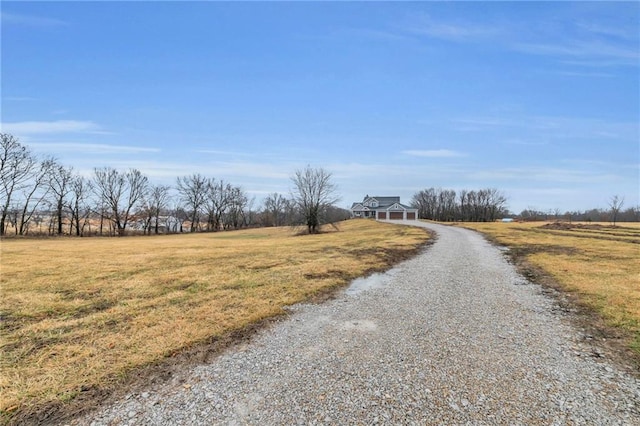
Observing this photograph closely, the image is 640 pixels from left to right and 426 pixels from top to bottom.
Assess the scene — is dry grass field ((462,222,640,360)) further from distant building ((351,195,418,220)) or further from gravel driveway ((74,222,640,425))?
distant building ((351,195,418,220))

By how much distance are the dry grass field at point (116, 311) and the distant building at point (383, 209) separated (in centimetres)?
5535

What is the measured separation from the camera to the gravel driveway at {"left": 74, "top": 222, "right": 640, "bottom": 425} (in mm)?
2801

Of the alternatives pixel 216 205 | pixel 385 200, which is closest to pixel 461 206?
pixel 385 200

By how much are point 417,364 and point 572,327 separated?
3.37 metres

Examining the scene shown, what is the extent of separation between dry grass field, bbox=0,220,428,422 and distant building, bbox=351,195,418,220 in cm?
5535

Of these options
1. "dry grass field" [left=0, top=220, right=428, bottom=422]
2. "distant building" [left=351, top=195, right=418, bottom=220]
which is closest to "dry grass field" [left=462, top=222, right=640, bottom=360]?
"dry grass field" [left=0, top=220, right=428, bottom=422]

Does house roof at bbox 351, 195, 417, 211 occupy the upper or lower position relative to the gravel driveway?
upper

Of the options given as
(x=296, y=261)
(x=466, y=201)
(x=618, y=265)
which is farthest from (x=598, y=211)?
(x=296, y=261)

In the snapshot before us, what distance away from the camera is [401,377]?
3.42 meters

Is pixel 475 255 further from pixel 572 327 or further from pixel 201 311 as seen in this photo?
pixel 201 311

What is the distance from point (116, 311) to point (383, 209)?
6527cm

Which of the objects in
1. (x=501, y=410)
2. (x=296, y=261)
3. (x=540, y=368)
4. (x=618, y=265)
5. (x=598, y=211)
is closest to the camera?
(x=501, y=410)

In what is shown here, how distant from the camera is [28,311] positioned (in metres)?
5.87

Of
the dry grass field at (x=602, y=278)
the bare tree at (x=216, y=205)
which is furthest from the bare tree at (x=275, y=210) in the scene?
the dry grass field at (x=602, y=278)
